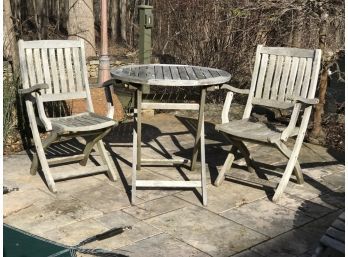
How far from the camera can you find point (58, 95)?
4.66 meters

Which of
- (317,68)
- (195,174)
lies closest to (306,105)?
(317,68)

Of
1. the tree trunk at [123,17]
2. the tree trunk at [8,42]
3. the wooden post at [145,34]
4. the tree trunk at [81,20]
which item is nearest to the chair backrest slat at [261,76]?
the wooden post at [145,34]

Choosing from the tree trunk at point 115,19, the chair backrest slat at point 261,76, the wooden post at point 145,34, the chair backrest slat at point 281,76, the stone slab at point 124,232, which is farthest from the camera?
the tree trunk at point 115,19

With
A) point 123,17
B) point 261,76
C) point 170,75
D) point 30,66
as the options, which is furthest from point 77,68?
point 123,17

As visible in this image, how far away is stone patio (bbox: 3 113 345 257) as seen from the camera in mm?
3383

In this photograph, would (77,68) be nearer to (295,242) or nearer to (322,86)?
(295,242)

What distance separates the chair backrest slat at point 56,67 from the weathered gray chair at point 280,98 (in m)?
1.42

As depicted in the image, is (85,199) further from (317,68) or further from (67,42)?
(317,68)

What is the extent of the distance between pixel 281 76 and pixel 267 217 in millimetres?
1414

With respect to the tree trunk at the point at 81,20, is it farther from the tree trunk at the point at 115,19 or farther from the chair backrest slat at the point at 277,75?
the chair backrest slat at the point at 277,75

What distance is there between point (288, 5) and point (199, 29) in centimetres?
196

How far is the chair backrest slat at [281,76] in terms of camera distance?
435 cm

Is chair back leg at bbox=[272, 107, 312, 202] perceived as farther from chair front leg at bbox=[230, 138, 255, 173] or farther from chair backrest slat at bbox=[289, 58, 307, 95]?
chair front leg at bbox=[230, 138, 255, 173]

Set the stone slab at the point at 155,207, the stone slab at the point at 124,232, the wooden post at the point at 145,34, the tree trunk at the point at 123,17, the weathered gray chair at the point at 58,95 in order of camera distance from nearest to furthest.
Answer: the stone slab at the point at 124,232
the stone slab at the point at 155,207
the weathered gray chair at the point at 58,95
the wooden post at the point at 145,34
the tree trunk at the point at 123,17
